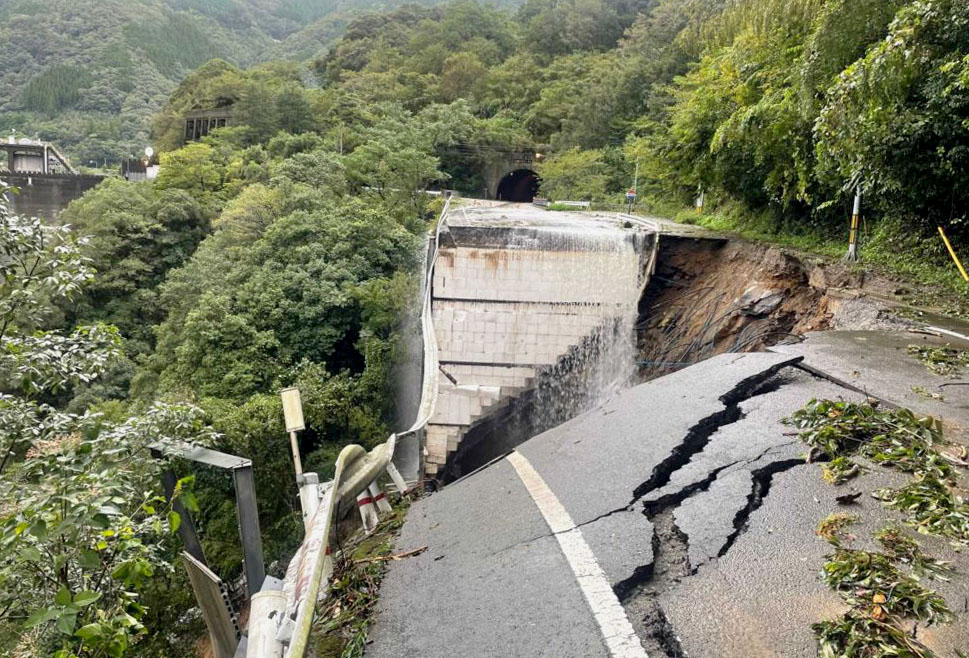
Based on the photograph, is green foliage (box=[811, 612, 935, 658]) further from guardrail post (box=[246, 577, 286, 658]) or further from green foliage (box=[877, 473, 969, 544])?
guardrail post (box=[246, 577, 286, 658])

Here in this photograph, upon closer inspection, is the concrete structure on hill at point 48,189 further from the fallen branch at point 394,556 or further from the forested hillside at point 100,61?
the fallen branch at point 394,556

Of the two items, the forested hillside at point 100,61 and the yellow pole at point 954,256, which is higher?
the forested hillside at point 100,61

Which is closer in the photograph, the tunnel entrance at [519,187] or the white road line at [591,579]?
the white road line at [591,579]

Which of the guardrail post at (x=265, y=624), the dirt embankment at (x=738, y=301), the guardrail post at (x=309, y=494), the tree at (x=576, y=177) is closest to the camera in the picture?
the guardrail post at (x=265, y=624)

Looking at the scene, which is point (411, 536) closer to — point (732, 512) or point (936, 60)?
point (732, 512)

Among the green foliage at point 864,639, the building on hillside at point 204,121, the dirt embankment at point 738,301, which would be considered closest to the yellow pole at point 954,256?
the dirt embankment at point 738,301

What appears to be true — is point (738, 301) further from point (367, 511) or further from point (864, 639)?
point (864, 639)
